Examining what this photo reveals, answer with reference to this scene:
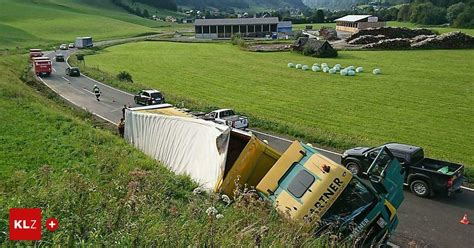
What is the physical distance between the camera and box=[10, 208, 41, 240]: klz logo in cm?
583

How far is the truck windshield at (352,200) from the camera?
1021 centimetres

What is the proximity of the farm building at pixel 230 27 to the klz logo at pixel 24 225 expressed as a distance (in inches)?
4247

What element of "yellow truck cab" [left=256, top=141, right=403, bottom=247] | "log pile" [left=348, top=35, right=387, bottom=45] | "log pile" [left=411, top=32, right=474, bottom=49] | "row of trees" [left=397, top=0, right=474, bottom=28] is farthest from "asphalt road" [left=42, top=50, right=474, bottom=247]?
"row of trees" [left=397, top=0, right=474, bottom=28]

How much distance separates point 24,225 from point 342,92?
3549 centimetres

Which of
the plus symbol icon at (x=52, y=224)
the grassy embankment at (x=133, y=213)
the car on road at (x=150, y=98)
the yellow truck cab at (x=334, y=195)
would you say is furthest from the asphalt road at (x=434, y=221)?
the car on road at (x=150, y=98)

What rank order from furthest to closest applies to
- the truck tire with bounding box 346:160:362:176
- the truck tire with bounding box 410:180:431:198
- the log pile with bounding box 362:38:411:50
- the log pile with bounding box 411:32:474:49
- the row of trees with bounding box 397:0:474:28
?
the row of trees with bounding box 397:0:474:28, the log pile with bounding box 362:38:411:50, the log pile with bounding box 411:32:474:49, the truck tire with bounding box 346:160:362:176, the truck tire with bounding box 410:180:431:198

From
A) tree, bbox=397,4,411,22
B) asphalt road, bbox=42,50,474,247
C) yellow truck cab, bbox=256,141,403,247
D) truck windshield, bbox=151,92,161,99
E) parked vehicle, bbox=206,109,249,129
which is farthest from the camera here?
tree, bbox=397,4,411,22

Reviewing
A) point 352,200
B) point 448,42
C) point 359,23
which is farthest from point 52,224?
point 359,23

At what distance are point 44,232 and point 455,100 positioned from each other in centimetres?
3588

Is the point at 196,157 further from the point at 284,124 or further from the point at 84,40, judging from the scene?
the point at 84,40

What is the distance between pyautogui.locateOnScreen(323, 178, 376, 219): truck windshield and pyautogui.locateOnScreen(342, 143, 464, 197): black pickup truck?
5938 millimetres

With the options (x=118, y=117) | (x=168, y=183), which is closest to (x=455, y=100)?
(x=118, y=117)

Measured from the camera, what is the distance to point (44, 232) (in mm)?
6203

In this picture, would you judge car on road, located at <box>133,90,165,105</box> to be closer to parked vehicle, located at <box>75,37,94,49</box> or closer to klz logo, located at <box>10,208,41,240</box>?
klz logo, located at <box>10,208,41,240</box>
